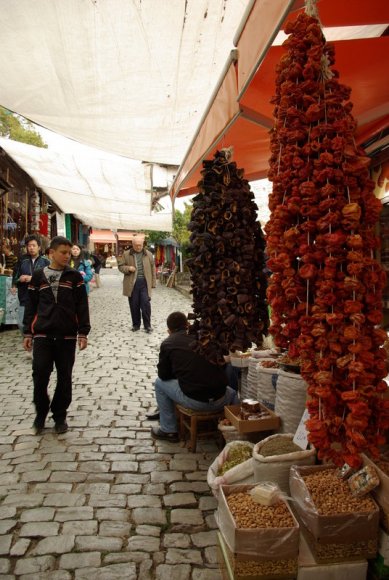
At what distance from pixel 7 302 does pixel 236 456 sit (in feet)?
24.5

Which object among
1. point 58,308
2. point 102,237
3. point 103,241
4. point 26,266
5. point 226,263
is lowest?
point 58,308

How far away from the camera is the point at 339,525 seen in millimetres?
2295

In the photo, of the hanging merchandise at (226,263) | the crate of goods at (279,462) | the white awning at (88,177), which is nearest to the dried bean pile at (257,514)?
the crate of goods at (279,462)

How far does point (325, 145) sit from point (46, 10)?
237 cm

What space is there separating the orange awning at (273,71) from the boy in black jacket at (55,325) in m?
1.67

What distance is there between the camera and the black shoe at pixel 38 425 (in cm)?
455

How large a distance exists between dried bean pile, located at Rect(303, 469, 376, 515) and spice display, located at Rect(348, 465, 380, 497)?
0.12 feet

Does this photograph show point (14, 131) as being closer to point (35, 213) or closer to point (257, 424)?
point (35, 213)

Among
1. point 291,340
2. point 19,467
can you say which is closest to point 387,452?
point 291,340

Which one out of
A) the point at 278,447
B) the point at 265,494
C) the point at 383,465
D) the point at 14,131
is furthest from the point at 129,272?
the point at 14,131

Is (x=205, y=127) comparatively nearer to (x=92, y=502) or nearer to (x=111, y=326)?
(x=92, y=502)

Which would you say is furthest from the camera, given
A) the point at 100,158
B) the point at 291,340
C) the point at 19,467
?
the point at 100,158

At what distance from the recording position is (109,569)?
103 inches

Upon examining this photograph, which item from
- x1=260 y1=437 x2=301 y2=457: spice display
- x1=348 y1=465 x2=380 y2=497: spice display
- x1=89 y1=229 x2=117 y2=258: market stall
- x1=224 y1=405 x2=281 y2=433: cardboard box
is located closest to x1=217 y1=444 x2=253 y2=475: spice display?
x1=224 y1=405 x2=281 y2=433: cardboard box
